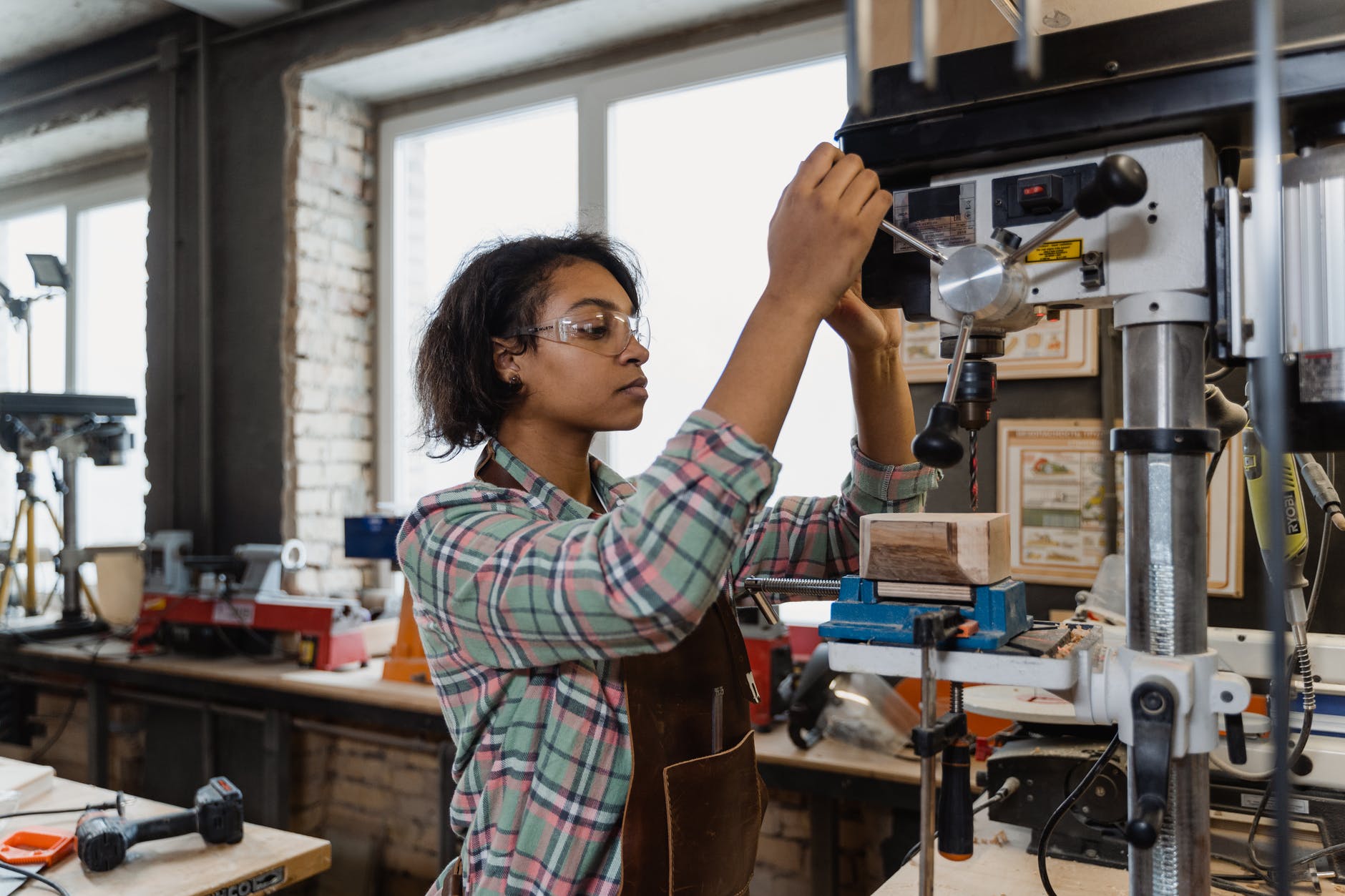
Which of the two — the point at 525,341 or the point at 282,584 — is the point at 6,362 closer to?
the point at 282,584

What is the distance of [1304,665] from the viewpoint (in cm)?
125

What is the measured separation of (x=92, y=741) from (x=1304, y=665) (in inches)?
136

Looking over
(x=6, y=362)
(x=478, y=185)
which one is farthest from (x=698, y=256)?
(x=6, y=362)

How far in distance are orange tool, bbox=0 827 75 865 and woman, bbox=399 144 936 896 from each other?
0.92 metres

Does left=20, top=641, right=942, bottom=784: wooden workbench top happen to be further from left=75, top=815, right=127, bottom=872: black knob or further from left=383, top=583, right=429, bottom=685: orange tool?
left=75, top=815, right=127, bottom=872: black knob

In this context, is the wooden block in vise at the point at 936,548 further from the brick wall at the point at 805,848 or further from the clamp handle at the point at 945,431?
the brick wall at the point at 805,848

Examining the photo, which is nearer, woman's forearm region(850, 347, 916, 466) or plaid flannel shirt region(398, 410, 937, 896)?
plaid flannel shirt region(398, 410, 937, 896)

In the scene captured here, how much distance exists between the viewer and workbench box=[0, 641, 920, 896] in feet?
6.68

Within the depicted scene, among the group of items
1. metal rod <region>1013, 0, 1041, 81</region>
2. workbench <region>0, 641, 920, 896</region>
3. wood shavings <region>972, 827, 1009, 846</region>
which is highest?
metal rod <region>1013, 0, 1041, 81</region>

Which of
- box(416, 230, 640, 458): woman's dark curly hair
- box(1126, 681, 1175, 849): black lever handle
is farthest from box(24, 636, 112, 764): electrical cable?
box(1126, 681, 1175, 849): black lever handle

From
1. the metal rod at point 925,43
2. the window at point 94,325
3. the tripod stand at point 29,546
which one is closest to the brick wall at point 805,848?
the metal rod at point 925,43

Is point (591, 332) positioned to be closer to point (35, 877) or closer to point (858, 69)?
point (858, 69)

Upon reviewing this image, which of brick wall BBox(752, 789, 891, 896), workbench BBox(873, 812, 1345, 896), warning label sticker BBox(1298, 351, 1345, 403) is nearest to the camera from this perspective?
warning label sticker BBox(1298, 351, 1345, 403)

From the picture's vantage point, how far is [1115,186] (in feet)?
2.31
